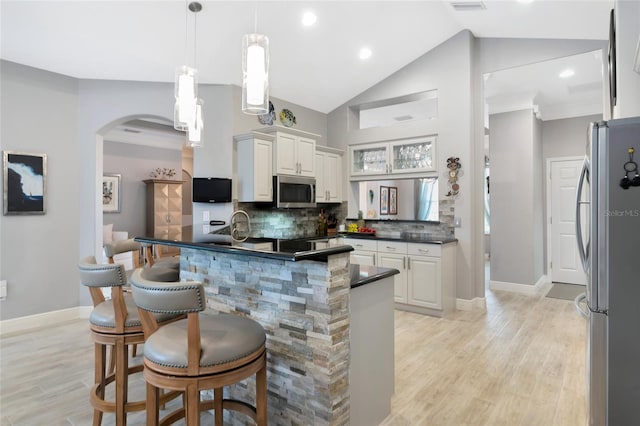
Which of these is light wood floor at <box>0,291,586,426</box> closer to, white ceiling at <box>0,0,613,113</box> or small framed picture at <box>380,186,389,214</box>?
small framed picture at <box>380,186,389,214</box>

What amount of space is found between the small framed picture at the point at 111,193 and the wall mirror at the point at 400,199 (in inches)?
208

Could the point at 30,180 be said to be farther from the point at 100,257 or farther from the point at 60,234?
the point at 100,257

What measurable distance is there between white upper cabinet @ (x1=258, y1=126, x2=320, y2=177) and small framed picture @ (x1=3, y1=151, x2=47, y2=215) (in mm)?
2572

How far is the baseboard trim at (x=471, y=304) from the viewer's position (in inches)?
182

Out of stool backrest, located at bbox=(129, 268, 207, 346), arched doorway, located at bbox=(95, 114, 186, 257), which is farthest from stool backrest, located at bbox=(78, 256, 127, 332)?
arched doorway, located at bbox=(95, 114, 186, 257)

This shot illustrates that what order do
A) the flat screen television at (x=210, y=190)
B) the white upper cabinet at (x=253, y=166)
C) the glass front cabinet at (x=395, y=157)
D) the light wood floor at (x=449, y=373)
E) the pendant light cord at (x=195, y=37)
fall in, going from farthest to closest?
the glass front cabinet at (x=395, y=157)
the white upper cabinet at (x=253, y=166)
the flat screen television at (x=210, y=190)
the pendant light cord at (x=195, y=37)
the light wood floor at (x=449, y=373)

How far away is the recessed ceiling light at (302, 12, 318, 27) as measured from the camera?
3.87 m

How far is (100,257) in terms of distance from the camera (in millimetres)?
4473

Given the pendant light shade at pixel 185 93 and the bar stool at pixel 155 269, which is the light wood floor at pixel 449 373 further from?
the pendant light shade at pixel 185 93

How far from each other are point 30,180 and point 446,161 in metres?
5.00

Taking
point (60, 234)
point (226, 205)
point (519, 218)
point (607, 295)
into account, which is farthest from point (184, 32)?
point (519, 218)

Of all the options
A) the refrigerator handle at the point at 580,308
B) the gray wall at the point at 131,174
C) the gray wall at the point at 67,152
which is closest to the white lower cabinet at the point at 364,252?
the gray wall at the point at 67,152

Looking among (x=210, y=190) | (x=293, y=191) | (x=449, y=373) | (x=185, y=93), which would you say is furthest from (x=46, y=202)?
(x=449, y=373)

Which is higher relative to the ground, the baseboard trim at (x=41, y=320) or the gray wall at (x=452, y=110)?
the gray wall at (x=452, y=110)
